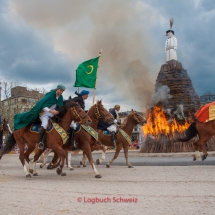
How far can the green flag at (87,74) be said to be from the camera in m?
12.6

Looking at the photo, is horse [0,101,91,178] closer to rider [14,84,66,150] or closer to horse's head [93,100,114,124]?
rider [14,84,66,150]

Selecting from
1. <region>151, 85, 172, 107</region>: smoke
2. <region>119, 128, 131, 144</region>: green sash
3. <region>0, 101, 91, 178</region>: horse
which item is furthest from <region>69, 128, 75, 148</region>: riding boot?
<region>151, 85, 172, 107</region>: smoke

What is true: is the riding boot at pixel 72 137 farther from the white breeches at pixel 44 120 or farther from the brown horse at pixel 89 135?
the white breeches at pixel 44 120

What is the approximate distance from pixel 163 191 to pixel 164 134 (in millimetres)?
15141

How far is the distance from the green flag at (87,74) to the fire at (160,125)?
985 centimetres

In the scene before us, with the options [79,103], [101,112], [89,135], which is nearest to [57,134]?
[89,135]

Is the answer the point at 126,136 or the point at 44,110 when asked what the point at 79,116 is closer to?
the point at 44,110

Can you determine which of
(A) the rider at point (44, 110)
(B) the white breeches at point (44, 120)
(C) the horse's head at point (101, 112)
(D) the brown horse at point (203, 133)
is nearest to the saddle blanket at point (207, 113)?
(D) the brown horse at point (203, 133)

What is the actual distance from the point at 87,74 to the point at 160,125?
10.2 meters

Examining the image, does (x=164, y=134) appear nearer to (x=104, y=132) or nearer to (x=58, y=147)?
(x=104, y=132)

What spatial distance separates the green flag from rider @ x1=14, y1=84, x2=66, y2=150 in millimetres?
2638

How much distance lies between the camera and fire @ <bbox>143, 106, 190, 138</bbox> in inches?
833

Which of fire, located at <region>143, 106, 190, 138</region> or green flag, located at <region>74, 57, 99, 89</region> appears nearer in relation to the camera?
green flag, located at <region>74, 57, 99, 89</region>

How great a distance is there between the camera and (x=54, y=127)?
368 inches
